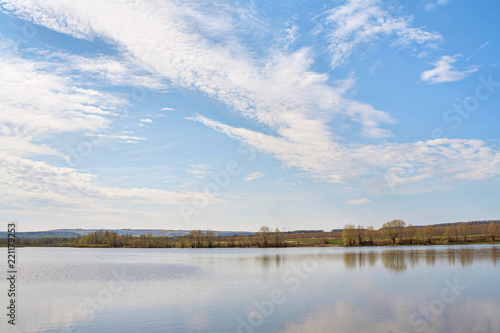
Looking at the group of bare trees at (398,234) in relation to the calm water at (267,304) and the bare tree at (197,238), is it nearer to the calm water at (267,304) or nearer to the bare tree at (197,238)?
the bare tree at (197,238)

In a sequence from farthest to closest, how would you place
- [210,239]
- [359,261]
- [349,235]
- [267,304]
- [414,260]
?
[210,239] → [349,235] → [359,261] → [414,260] → [267,304]

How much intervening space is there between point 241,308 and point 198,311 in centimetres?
230

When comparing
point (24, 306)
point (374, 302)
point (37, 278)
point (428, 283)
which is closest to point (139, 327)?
point (24, 306)

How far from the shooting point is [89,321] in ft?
57.4

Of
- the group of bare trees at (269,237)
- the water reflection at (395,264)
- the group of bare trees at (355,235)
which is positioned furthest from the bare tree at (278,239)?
the water reflection at (395,264)

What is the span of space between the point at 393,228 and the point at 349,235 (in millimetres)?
14665

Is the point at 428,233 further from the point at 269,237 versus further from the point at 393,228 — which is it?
the point at 269,237

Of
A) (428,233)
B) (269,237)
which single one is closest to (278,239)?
(269,237)

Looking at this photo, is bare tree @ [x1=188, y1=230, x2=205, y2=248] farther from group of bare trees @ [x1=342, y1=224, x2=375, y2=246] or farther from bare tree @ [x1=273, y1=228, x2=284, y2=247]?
group of bare trees @ [x1=342, y1=224, x2=375, y2=246]

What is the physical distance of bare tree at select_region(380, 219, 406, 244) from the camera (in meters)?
112

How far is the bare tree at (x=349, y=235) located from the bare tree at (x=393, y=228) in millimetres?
10413

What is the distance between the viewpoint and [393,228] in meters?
113

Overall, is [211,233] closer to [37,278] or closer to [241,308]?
[37,278]

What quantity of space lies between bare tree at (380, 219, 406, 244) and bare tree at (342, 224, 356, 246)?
10.4 m
